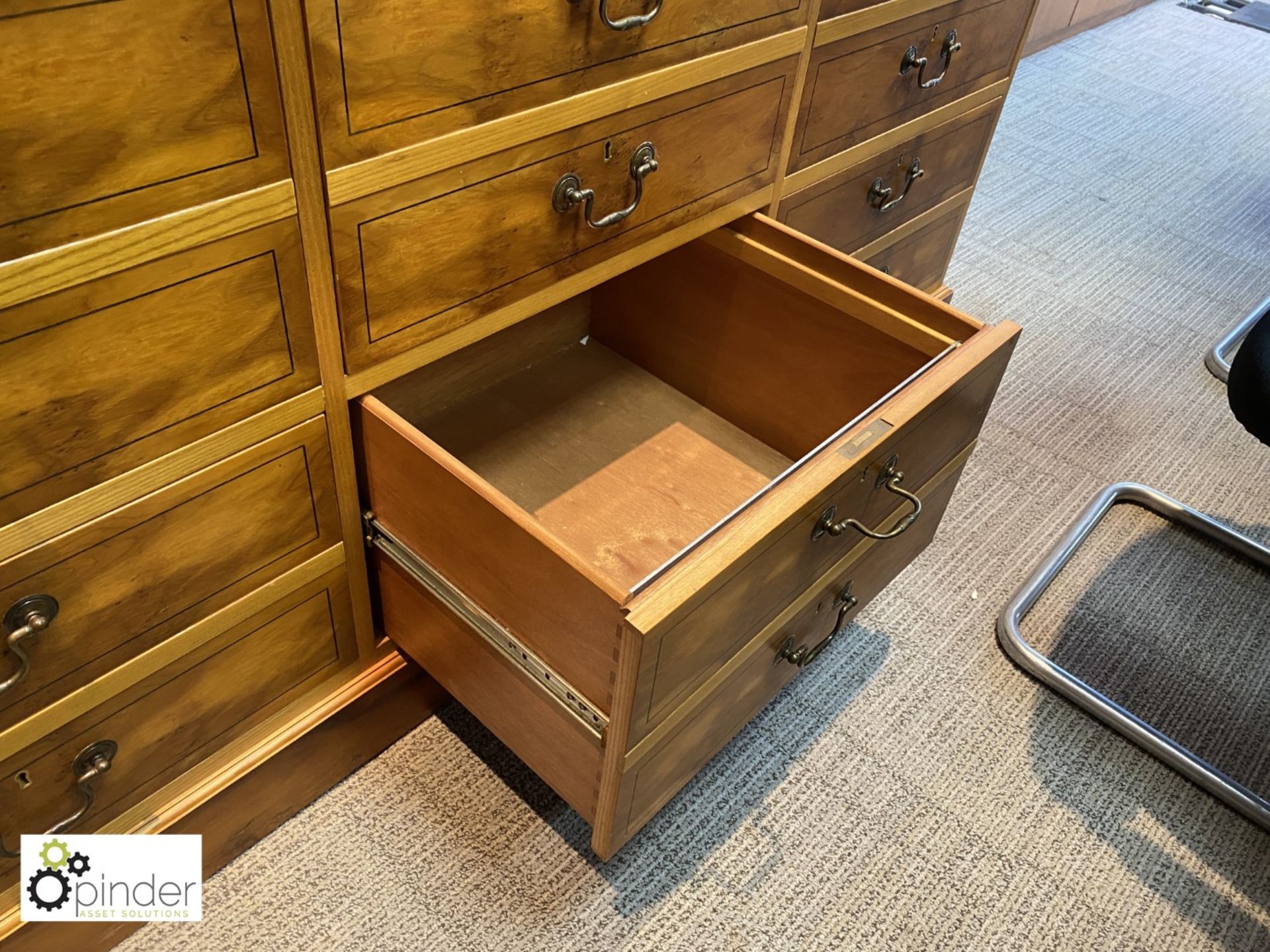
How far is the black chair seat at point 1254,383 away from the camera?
3.01 feet

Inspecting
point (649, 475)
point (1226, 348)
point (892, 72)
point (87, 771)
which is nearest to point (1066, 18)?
point (1226, 348)

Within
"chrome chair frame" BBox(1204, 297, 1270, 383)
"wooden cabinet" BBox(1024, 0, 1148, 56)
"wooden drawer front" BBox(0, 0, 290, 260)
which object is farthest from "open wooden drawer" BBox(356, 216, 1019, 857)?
"wooden cabinet" BBox(1024, 0, 1148, 56)

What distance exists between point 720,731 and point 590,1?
563 millimetres


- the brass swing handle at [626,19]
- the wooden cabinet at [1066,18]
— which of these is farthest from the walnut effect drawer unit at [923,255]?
the wooden cabinet at [1066,18]

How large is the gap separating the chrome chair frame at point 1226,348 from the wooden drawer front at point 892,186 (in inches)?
22.4

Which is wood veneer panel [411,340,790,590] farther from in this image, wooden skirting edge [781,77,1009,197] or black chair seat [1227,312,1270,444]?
black chair seat [1227,312,1270,444]

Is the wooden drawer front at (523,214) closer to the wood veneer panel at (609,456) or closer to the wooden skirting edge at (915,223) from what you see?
the wood veneer panel at (609,456)

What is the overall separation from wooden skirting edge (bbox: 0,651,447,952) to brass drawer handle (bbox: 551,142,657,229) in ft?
1.45

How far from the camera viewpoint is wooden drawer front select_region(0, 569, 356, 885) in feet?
2.25

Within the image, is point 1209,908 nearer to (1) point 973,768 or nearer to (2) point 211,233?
(1) point 973,768

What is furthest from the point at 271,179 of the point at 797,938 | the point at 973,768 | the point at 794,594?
the point at 973,768

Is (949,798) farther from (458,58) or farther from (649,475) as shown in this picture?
(458,58)

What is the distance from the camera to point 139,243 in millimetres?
527

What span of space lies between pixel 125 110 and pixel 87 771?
47 centimetres
